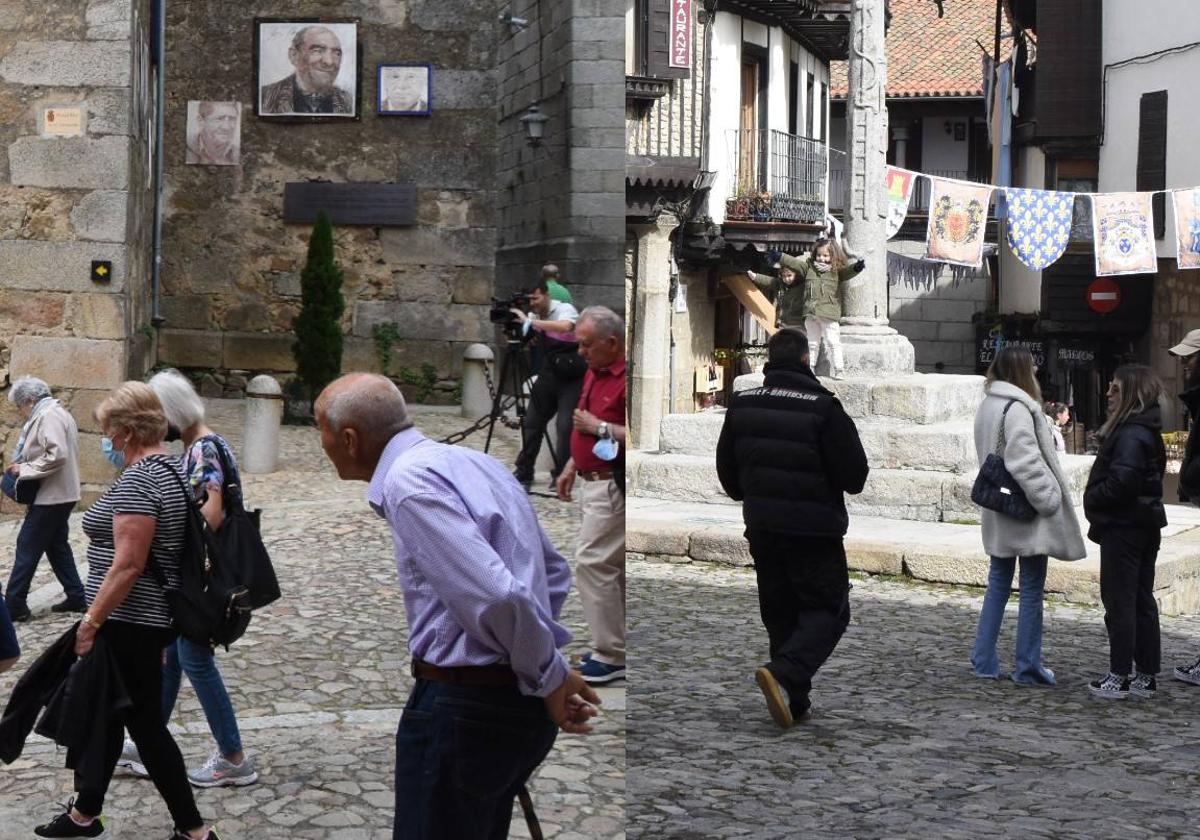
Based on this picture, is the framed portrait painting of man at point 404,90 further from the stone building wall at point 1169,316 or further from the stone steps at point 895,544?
the stone building wall at point 1169,316

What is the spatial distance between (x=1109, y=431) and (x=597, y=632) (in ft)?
6.03

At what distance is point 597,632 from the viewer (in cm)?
233

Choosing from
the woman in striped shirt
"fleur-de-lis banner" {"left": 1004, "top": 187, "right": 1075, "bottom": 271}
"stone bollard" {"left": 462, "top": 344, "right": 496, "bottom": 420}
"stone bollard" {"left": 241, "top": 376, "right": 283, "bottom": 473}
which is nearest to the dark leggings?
the woman in striped shirt

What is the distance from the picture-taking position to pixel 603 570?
2.35m

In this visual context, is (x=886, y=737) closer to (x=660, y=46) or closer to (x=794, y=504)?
(x=794, y=504)

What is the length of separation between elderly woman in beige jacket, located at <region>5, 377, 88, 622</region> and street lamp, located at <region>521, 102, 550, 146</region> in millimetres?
1014

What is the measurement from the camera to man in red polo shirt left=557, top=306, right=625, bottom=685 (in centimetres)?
201

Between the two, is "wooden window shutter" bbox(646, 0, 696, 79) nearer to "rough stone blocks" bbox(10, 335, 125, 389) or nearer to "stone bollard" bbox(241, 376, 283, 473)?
"stone bollard" bbox(241, 376, 283, 473)

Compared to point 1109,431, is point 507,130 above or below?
above

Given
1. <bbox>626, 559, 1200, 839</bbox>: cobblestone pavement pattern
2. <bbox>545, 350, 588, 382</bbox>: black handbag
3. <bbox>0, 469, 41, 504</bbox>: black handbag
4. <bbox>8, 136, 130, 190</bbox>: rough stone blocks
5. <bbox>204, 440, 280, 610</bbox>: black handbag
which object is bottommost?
<bbox>626, 559, 1200, 839</bbox>: cobblestone pavement pattern

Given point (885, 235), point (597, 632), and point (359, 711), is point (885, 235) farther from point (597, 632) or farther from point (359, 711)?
point (359, 711)

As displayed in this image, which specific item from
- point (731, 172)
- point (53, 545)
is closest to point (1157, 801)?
point (731, 172)

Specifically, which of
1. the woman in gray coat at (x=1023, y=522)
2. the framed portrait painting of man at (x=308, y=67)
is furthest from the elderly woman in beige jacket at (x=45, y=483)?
the woman in gray coat at (x=1023, y=522)

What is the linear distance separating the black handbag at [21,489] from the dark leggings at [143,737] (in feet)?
1.06
